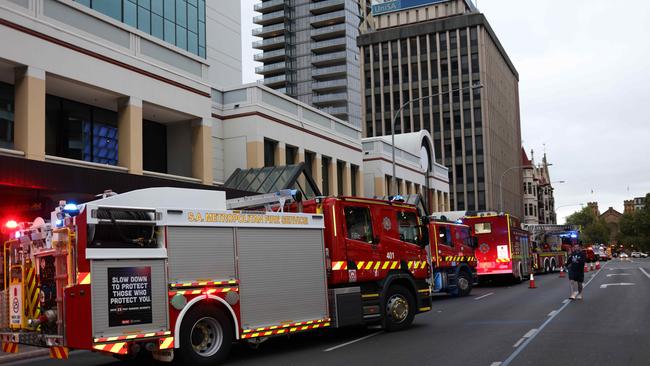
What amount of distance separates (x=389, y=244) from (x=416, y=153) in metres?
38.3

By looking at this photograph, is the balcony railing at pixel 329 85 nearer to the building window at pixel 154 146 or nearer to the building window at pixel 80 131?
the building window at pixel 154 146

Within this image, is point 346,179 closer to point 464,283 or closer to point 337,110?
point 464,283

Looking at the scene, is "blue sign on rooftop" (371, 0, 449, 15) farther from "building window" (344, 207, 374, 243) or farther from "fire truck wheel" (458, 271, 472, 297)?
"building window" (344, 207, 374, 243)

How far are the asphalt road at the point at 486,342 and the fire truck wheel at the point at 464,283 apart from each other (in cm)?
581

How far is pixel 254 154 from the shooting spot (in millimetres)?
27469

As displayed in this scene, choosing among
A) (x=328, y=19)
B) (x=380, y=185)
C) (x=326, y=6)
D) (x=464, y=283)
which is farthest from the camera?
(x=326, y=6)

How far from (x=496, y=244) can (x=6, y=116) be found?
2049 centimetres

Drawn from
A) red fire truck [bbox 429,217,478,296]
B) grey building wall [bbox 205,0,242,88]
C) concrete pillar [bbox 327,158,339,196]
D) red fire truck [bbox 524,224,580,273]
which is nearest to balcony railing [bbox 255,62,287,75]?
grey building wall [bbox 205,0,242,88]

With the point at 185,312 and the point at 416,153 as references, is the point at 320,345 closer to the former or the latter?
the point at 185,312

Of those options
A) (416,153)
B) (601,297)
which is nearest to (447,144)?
(416,153)

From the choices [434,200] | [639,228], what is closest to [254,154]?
[434,200]

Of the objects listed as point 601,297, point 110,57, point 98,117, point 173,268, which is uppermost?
point 110,57

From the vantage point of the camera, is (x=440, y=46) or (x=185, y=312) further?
(x=440, y=46)

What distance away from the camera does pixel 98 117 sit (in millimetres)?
22203
